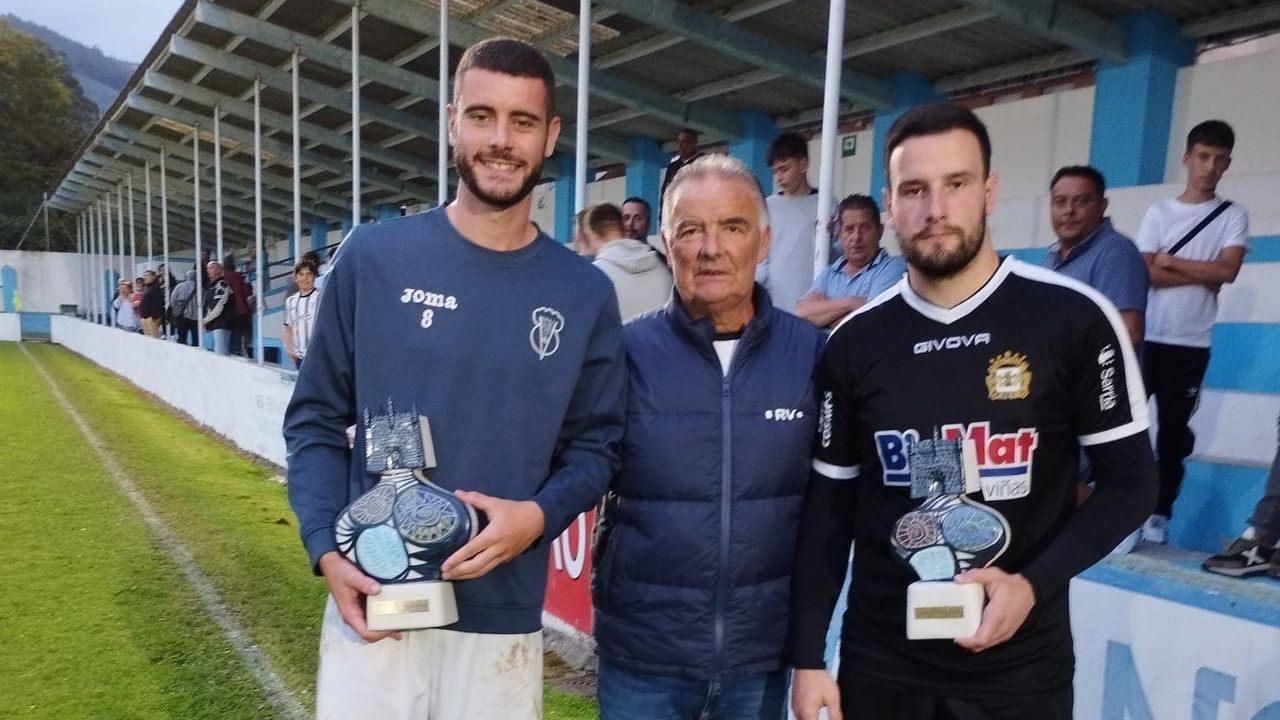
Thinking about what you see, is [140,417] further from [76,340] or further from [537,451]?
[76,340]

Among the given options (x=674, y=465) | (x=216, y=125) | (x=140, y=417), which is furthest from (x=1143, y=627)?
(x=216, y=125)

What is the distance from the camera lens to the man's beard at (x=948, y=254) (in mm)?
1654

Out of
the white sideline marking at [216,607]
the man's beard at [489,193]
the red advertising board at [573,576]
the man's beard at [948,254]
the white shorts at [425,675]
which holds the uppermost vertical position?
the man's beard at [489,193]

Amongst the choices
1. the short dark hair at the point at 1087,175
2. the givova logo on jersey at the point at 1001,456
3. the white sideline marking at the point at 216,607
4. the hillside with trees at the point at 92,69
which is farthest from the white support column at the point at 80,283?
the hillside with trees at the point at 92,69

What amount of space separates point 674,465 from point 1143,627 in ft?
5.00

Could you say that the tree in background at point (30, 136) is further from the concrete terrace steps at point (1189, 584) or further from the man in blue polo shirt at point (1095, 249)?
the concrete terrace steps at point (1189, 584)

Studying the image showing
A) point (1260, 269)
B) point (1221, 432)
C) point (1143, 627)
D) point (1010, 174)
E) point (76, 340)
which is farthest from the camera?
point (76, 340)

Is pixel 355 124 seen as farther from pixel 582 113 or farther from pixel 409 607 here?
pixel 409 607

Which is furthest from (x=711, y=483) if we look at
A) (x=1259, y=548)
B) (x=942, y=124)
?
(x=1259, y=548)

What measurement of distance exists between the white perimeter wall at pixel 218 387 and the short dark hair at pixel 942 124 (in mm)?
5143

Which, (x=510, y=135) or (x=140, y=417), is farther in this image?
(x=140, y=417)

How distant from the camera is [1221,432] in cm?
480

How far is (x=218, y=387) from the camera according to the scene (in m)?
11.0

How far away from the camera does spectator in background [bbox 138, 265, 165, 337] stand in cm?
2103
